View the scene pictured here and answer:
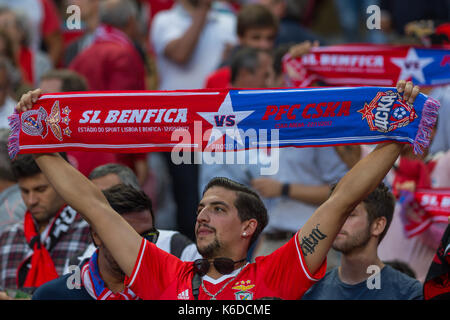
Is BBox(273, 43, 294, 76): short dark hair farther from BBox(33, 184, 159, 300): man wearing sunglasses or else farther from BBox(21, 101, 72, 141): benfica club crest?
BBox(21, 101, 72, 141): benfica club crest

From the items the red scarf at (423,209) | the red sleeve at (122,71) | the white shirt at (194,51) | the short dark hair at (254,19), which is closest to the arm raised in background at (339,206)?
the red scarf at (423,209)

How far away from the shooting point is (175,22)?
326 inches

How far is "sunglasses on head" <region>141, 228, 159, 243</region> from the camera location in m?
4.77

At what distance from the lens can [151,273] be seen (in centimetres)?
432

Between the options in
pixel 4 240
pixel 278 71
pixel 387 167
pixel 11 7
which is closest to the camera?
pixel 387 167

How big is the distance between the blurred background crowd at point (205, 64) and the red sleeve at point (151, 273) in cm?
163

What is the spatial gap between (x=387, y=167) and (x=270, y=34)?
11.5 ft

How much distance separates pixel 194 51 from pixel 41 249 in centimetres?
348

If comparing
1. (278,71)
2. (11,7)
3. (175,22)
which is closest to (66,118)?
(278,71)

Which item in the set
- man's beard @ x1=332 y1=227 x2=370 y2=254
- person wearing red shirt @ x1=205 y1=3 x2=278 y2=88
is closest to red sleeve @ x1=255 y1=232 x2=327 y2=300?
man's beard @ x1=332 y1=227 x2=370 y2=254

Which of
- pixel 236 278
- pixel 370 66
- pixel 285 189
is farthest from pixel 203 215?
pixel 370 66

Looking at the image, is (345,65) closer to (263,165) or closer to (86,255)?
(263,165)

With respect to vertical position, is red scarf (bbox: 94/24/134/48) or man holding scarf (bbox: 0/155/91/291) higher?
red scarf (bbox: 94/24/134/48)

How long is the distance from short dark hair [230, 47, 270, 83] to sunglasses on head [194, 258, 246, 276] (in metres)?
2.64
